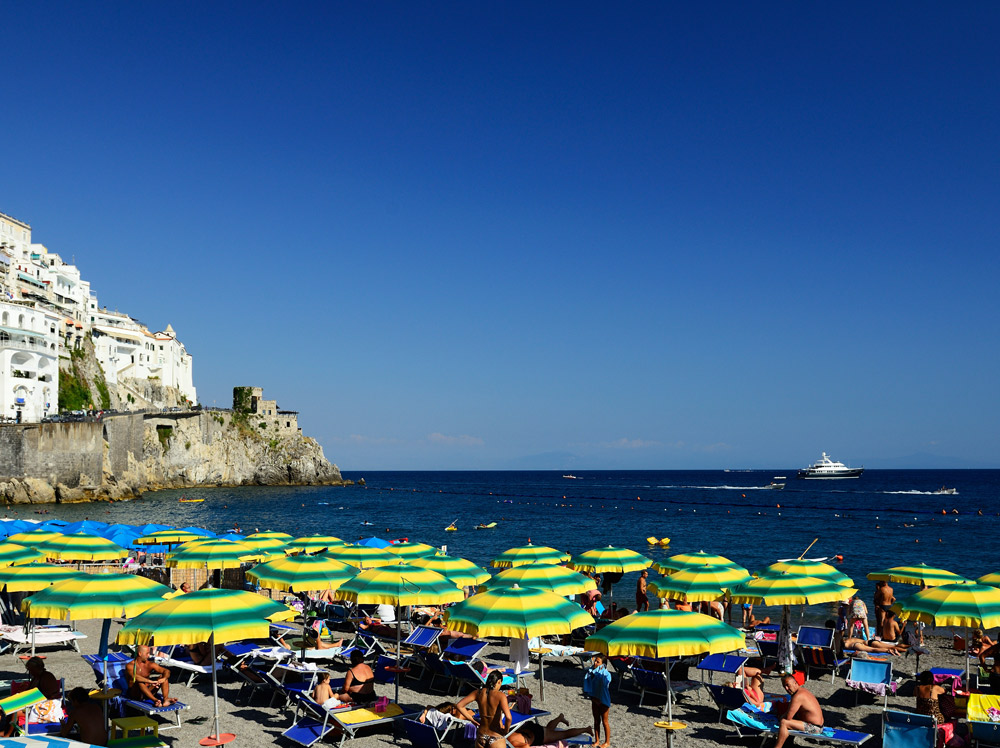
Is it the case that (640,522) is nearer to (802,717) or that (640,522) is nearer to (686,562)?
(686,562)

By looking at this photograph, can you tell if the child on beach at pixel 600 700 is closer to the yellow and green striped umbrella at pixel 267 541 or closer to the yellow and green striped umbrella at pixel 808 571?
the yellow and green striped umbrella at pixel 808 571

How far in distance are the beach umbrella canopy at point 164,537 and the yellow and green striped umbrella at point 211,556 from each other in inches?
324

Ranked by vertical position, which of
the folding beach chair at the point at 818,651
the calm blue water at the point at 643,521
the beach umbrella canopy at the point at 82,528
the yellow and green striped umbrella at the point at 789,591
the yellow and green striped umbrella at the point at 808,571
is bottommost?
the calm blue water at the point at 643,521

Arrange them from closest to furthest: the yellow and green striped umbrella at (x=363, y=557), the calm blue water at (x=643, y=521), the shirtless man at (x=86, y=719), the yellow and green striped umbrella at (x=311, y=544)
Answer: the shirtless man at (x=86, y=719) < the yellow and green striped umbrella at (x=363, y=557) < the yellow and green striped umbrella at (x=311, y=544) < the calm blue water at (x=643, y=521)

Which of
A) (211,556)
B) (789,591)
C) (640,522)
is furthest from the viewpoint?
(640,522)

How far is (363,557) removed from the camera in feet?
58.2

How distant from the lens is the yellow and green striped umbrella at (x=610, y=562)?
1852 cm

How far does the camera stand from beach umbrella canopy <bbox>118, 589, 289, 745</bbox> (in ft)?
30.0

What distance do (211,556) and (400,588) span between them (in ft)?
25.7

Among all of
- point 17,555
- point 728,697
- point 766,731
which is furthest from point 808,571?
point 17,555

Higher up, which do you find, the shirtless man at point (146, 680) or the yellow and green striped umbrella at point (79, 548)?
the yellow and green striped umbrella at point (79, 548)

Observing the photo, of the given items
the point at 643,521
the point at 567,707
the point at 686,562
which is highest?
the point at 686,562

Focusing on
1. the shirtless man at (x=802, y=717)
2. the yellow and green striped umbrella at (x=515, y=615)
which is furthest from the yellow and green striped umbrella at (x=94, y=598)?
the shirtless man at (x=802, y=717)

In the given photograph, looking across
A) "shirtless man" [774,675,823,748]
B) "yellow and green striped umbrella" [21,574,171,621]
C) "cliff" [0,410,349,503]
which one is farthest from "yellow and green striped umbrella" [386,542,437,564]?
"cliff" [0,410,349,503]
